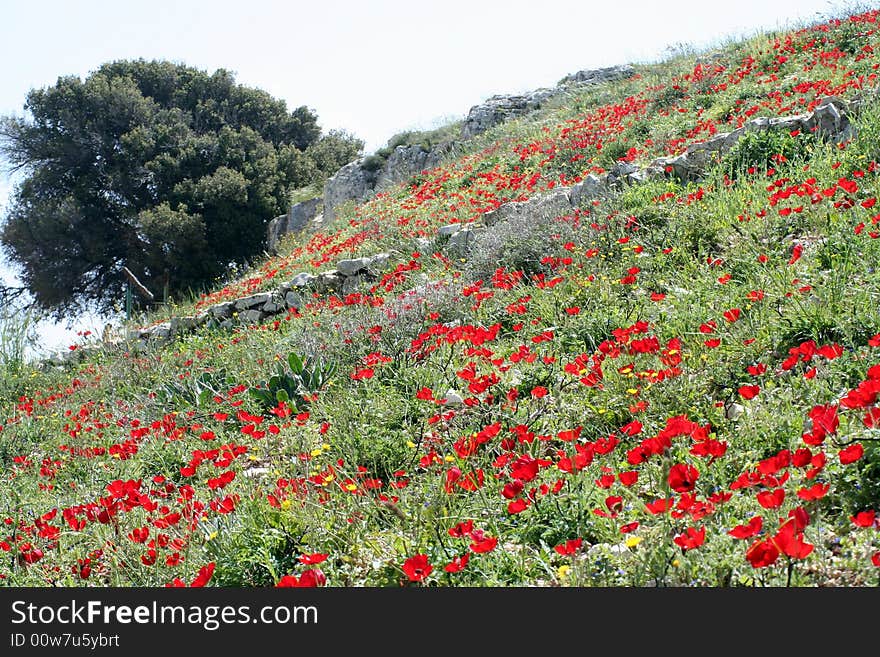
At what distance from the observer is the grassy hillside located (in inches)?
90.1

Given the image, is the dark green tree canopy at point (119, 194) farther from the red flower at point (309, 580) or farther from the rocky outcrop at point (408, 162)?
the red flower at point (309, 580)

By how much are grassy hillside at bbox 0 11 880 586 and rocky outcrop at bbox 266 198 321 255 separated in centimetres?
1276

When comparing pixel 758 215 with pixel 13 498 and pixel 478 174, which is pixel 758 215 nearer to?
pixel 13 498

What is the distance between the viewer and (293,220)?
21.1 meters

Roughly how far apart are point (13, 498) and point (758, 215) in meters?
5.94

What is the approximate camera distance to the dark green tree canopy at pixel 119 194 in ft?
69.4

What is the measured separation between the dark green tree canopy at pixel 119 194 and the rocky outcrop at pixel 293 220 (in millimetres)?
841

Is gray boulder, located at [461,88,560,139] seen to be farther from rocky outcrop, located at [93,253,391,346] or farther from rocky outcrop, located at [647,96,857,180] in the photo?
rocky outcrop, located at [647,96,857,180]

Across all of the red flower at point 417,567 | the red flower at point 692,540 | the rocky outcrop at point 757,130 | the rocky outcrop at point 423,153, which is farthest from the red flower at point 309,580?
the rocky outcrop at point 423,153

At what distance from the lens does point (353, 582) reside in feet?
8.30

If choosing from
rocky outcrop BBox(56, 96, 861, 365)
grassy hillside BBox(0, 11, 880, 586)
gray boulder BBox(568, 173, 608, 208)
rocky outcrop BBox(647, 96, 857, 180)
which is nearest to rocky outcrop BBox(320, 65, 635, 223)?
rocky outcrop BBox(56, 96, 861, 365)

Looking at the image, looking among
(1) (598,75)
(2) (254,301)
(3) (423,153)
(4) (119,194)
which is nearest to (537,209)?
(2) (254,301)

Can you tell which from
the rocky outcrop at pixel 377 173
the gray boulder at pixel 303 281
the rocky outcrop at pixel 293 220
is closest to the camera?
the gray boulder at pixel 303 281

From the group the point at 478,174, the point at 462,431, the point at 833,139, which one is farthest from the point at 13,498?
the point at 478,174
